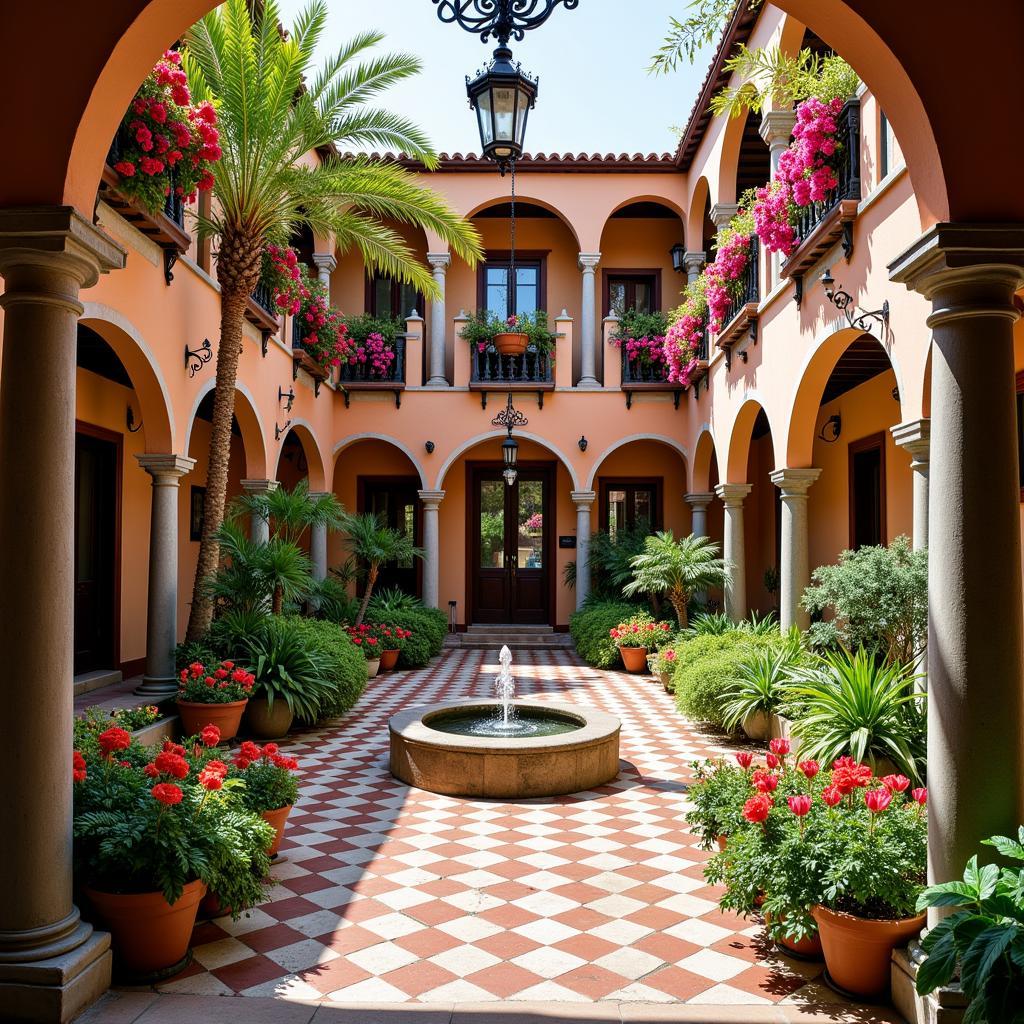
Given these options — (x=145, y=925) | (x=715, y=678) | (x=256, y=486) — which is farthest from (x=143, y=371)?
(x=715, y=678)

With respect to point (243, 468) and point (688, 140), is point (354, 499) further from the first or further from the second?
point (688, 140)

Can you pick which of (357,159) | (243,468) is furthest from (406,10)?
(243,468)

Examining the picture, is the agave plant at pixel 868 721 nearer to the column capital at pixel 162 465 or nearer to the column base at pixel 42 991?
the column base at pixel 42 991

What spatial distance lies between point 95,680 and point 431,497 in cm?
759

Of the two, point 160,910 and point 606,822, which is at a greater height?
point 160,910

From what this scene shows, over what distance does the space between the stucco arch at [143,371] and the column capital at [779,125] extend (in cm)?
684

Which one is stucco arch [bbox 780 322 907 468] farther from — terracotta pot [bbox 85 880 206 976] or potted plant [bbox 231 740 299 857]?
terracotta pot [bbox 85 880 206 976]

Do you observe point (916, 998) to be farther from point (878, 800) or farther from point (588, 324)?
point (588, 324)

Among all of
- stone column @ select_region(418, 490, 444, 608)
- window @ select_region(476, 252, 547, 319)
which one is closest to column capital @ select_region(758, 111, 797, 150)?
window @ select_region(476, 252, 547, 319)

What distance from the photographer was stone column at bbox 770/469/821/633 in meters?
9.29

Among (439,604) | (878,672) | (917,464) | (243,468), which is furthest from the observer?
(439,604)

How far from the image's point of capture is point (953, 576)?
11.3 feet

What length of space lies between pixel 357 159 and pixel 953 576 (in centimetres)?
898

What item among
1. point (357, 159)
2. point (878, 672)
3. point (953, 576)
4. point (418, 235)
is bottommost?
point (878, 672)
